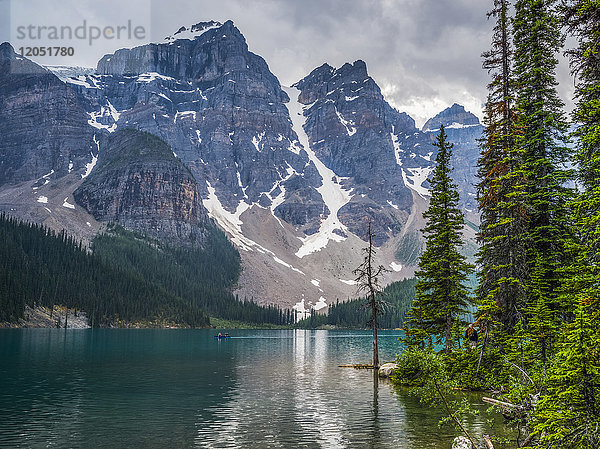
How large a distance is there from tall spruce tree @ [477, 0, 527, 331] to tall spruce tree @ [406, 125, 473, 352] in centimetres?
617

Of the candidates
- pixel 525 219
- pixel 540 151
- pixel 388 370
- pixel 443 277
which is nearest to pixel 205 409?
pixel 443 277

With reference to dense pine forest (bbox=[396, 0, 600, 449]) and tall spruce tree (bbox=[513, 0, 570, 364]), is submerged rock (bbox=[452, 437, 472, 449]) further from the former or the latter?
tall spruce tree (bbox=[513, 0, 570, 364])

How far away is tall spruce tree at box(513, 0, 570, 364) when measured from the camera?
3047 centimetres

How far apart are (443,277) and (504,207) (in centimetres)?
1490

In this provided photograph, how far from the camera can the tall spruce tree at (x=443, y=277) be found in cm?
4338

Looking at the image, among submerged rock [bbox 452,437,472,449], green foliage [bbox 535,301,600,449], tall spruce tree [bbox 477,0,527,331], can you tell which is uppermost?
tall spruce tree [bbox 477,0,527,331]

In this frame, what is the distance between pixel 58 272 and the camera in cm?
18862

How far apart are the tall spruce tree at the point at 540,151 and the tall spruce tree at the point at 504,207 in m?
0.60

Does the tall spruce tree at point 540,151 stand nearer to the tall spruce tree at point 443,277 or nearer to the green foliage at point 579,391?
the tall spruce tree at point 443,277

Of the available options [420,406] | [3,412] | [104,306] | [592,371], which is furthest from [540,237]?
[104,306]

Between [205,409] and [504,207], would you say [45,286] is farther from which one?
[504,207]

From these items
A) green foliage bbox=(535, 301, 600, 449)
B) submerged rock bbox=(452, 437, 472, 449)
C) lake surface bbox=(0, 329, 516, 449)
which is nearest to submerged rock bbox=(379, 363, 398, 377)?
lake surface bbox=(0, 329, 516, 449)

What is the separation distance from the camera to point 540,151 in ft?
107

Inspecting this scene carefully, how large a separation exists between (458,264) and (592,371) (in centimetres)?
3054
